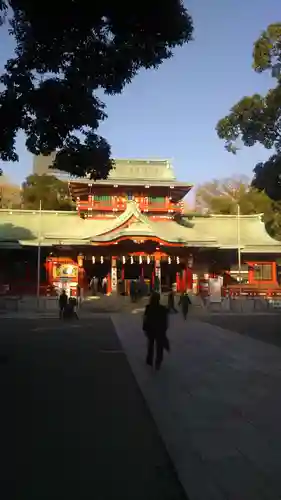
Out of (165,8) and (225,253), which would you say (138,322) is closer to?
(165,8)

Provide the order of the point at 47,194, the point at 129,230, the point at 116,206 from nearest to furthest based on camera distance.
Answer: the point at 129,230, the point at 116,206, the point at 47,194

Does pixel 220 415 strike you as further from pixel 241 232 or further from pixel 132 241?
pixel 241 232

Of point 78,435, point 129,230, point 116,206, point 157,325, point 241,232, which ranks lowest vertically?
point 78,435

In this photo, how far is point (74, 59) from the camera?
9297 millimetres

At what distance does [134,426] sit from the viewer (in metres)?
6.66

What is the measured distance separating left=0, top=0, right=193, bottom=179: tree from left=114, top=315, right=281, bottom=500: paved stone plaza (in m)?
4.96

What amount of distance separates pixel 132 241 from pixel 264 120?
19105 mm

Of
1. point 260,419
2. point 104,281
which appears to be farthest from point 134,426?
point 104,281

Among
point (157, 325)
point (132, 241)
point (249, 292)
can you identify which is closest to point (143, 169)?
point (132, 241)

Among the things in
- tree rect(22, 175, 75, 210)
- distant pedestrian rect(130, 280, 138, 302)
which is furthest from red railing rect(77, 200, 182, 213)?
tree rect(22, 175, 75, 210)

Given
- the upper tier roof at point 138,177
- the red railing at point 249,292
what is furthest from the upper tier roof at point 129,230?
the red railing at point 249,292

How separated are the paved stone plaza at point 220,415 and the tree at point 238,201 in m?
32.4

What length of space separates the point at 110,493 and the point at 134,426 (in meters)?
2.29

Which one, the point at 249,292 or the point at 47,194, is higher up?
the point at 47,194
